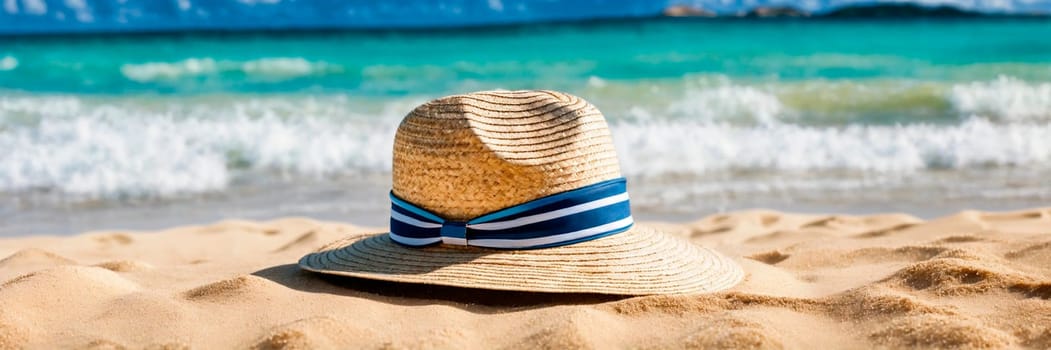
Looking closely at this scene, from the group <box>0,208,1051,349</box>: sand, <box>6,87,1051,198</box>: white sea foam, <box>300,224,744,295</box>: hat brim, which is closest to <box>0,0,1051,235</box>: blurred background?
<box>6,87,1051,198</box>: white sea foam

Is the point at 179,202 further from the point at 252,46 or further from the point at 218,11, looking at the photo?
the point at 218,11

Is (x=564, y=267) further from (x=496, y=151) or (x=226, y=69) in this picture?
(x=226, y=69)

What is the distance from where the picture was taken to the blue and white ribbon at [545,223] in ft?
8.56

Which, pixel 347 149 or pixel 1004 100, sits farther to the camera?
pixel 1004 100

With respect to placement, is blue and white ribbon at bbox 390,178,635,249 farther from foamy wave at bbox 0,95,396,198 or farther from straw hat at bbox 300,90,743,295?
foamy wave at bbox 0,95,396,198

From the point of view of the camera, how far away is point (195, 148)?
6957mm

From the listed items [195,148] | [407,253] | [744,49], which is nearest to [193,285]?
[407,253]

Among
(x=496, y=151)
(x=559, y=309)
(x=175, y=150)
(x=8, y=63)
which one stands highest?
(x=496, y=151)

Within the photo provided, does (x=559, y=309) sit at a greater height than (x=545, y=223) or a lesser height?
lesser

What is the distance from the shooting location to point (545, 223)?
2615 millimetres

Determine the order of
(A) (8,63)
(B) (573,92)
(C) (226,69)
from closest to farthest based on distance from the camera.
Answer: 1. (B) (573,92)
2. (C) (226,69)
3. (A) (8,63)

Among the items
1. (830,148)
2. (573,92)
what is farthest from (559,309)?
(573,92)

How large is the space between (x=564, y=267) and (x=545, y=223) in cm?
12

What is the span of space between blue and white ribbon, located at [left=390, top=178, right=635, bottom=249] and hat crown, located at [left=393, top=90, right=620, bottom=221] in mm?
31
